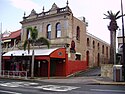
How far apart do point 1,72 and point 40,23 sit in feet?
28.5

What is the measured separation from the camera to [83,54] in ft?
121

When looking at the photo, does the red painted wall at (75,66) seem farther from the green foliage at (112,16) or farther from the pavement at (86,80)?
the green foliage at (112,16)

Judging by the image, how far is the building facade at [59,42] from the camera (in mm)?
31234

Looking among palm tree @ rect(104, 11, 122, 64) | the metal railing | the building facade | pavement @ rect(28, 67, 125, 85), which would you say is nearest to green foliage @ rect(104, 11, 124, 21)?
palm tree @ rect(104, 11, 122, 64)

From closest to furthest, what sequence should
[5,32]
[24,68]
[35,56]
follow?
[35,56]
[24,68]
[5,32]

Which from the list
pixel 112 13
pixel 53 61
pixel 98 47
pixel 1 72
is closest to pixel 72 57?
pixel 53 61

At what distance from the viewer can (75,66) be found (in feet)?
108

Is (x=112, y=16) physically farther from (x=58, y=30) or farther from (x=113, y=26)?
(x=58, y=30)

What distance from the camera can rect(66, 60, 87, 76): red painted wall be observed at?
104ft

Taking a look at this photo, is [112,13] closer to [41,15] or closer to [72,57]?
[72,57]

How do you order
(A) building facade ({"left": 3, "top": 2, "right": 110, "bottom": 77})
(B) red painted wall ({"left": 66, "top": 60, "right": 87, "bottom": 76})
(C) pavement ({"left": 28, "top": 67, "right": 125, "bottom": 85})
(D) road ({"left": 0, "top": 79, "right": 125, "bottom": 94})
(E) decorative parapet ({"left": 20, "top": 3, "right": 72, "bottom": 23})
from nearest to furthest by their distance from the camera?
1. (D) road ({"left": 0, "top": 79, "right": 125, "bottom": 94})
2. (C) pavement ({"left": 28, "top": 67, "right": 125, "bottom": 85})
3. (A) building facade ({"left": 3, "top": 2, "right": 110, "bottom": 77})
4. (B) red painted wall ({"left": 66, "top": 60, "right": 87, "bottom": 76})
5. (E) decorative parapet ({"left": 20, "top": 3, "right": 72, "bottom": 23})

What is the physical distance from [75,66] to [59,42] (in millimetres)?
3754

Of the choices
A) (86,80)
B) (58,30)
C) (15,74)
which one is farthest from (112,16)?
(15,74)

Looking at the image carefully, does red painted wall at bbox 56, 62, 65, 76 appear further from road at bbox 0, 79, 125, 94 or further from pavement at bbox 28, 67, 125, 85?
road at bbox 0, 79, 125, 94
